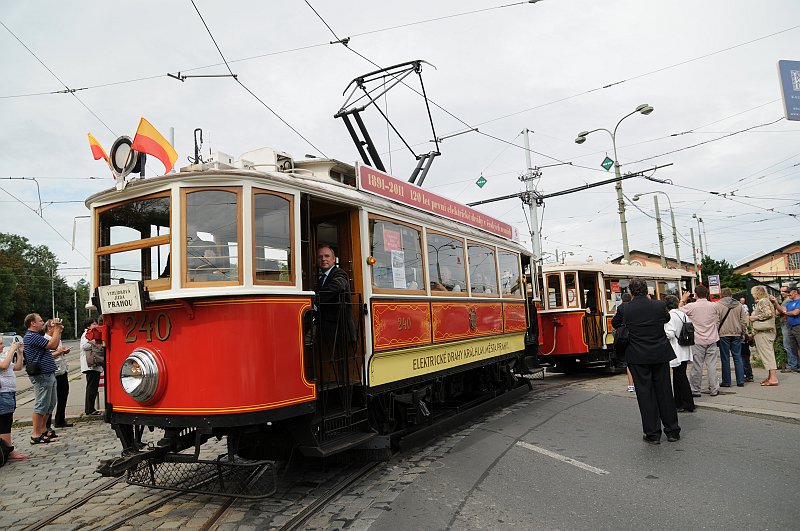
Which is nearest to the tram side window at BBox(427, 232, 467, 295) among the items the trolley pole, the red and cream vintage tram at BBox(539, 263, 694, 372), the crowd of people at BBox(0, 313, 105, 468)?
the crowd of people at BBox(0, 313, 105, 468)

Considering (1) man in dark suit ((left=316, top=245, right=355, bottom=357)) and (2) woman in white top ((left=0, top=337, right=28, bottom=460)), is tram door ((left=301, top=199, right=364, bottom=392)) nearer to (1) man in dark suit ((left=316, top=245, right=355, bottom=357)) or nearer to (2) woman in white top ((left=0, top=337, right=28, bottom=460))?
(1) man in dark suit ((left=316, top=245, right=355, bottom=357))

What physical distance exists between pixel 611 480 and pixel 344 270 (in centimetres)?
324

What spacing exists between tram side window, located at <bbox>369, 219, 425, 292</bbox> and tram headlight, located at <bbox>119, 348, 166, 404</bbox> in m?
2.29

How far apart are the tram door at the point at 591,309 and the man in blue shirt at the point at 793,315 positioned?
382 cm

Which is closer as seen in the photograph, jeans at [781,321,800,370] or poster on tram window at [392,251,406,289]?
poster on tram window at [392,251,406,289]

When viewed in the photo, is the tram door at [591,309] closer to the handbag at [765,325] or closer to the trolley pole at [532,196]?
the handbag at [765,325]

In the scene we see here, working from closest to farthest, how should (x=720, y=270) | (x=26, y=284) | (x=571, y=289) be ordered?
(x=571, y=289) → (x=720, y=270) → (x=26, y=284)

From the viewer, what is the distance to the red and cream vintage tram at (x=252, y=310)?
4.54 metres

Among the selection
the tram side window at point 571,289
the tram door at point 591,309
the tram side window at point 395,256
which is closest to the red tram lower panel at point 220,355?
the tram side window at point 395,256

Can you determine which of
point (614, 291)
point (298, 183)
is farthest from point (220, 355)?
point (614, 291)

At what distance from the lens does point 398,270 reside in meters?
6.52

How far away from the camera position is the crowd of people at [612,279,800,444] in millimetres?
6410

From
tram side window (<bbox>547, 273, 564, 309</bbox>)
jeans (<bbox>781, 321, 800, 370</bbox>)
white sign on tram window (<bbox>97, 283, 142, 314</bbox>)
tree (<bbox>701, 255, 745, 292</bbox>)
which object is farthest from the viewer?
tree (<bbox>701, 255, 745, 292</bbox>)

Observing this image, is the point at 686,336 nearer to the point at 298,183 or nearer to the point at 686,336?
the point at 686,336
